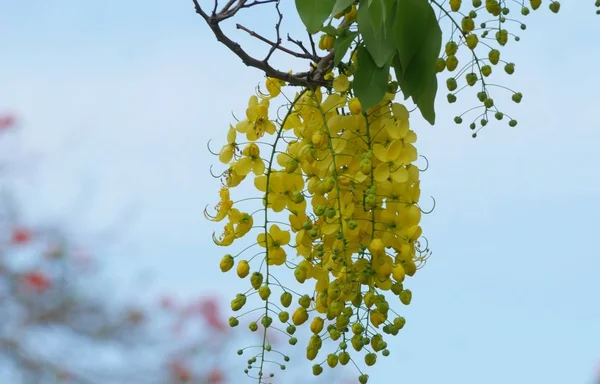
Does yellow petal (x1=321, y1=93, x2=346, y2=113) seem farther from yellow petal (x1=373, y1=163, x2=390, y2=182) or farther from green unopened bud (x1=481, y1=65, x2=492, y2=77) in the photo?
green unopened bud (x1=481, y1=65, x2=492, y2=77)

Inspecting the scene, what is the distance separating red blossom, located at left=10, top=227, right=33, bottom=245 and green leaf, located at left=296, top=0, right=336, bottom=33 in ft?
6.18

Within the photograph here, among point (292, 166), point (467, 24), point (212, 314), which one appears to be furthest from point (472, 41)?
point (212, 314)

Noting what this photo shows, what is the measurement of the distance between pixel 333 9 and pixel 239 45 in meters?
0.12

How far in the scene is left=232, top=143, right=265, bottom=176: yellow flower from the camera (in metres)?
0.82

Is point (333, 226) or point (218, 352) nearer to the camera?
point (333, 226)

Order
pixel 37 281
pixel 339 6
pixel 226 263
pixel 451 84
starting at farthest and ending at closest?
1. pixel 37 281
2. pixel 451 84
3. pixel 226 263
4. pixel 339 6

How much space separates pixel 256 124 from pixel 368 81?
147 millimetres

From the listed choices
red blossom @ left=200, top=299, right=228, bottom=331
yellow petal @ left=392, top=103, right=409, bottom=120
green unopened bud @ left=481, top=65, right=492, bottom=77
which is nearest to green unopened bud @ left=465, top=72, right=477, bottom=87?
green unopened bud @ left=481, top=65, right=492, bottom=77

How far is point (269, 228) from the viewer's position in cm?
81

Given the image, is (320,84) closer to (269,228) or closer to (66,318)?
(269,228)

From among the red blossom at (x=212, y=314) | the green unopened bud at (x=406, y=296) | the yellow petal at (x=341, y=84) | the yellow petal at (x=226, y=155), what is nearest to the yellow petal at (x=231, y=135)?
the yellow petal at (x=226, y=155)

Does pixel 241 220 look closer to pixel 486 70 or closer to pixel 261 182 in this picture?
pixel 261 182

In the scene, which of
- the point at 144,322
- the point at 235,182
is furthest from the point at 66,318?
the point at 235,182

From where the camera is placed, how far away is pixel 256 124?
846 millimetres
